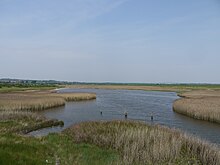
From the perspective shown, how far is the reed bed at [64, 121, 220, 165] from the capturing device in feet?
39.8

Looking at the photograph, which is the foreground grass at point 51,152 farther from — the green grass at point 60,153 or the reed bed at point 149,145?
the reed bed at point 149,145

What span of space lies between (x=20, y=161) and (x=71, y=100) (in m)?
45.7

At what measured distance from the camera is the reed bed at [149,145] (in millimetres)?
12117

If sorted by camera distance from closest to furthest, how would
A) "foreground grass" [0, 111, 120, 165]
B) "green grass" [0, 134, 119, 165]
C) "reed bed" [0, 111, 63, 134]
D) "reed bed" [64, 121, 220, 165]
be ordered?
"foreground grass" [0, 111, 120, 165] → "green grass" [0, 134, 119, 165] → "reed bed" [64, 121, 220, 165] → "reed bed" [0, 111, 63, 134]

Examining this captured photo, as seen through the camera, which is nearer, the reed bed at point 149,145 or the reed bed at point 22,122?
the reed bed at point 149,145

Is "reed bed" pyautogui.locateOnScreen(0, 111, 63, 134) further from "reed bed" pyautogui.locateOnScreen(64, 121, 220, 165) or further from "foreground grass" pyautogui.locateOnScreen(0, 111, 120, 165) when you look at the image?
"reed bed" pyautogui.locateOnScreen(64, 121, 220, 165)

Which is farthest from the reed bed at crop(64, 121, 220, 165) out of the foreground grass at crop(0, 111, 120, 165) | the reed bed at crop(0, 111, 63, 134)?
the reed bed at crop(0, 111, 63, 134)

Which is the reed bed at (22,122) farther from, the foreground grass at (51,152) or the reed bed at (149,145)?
the reed bed at (149,145)

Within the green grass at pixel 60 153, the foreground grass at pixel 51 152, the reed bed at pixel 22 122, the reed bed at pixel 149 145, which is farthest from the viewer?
the reed bed at pixel 22 122

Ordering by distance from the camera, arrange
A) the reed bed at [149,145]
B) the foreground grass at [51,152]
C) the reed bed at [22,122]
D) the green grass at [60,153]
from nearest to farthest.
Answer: the foreground grass at [51,152] < the green grass at [60,153] < the reed bed at [149,145] < the reed bed at [22,122]

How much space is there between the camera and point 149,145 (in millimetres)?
13961

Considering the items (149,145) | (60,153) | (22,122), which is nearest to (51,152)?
(60,153)

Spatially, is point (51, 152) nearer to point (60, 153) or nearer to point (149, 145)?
point (60, 153)

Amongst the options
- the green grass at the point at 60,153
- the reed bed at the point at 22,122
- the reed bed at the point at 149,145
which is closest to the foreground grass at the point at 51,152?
the green grass at the point at 60,153
